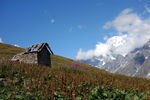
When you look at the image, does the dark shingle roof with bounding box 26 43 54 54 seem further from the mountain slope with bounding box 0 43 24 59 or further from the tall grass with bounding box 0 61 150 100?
the mountain slope with bounding box 0 43 24 59

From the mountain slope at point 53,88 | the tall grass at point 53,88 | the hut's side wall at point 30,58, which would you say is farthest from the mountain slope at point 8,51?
the mountain slope at point 53,88

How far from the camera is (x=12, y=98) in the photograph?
30.4 ft

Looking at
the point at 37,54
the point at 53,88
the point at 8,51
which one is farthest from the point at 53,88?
the point at 8,51

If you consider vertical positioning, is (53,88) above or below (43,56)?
below

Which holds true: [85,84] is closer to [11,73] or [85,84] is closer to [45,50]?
[11,73]

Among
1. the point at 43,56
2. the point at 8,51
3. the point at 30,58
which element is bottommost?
the point at 30,58

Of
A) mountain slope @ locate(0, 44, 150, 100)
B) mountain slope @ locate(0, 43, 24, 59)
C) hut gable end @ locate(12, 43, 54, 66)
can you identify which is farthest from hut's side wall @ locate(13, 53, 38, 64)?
mountain slope @ locate(0, 43, 24, 59)

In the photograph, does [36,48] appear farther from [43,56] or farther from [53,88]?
[53,88]

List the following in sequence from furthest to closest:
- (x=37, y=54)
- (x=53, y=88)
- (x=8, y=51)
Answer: (x=8, y=51) < (x=37, y=54) < (x=53, y=88)

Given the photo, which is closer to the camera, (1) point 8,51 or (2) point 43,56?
(2) point 43,56

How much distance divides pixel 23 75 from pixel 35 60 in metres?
27.9

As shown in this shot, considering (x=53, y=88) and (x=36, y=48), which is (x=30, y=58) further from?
(x=53, y=88)

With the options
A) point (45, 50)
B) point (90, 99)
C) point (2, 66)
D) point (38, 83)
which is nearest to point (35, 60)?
point (45, 50)

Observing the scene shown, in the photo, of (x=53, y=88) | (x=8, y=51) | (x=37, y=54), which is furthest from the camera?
(x=8, y=51)
